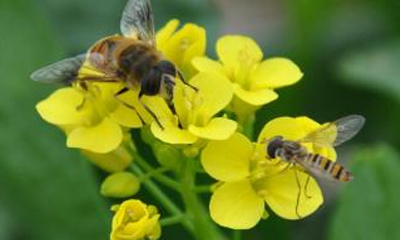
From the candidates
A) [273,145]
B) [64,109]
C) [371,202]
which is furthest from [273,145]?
[371,202]

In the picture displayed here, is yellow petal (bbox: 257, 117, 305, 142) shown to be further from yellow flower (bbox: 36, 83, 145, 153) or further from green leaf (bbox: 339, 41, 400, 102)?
green leaf (bbox: 339, 41, 400, 102)

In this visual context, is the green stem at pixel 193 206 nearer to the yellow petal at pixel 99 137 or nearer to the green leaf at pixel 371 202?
the yellow petal at pixel 99 137

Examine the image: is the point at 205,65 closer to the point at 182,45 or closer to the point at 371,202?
the point at 182,45

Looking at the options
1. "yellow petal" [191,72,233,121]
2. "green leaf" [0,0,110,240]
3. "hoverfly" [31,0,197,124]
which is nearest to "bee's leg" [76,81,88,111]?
"hoverfly" [31,0,197,124]

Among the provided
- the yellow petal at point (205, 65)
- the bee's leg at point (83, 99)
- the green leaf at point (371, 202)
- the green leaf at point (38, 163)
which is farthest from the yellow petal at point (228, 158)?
the green leaf at point (38, 163)

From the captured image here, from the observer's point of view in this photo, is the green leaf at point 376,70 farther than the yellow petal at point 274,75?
Yes

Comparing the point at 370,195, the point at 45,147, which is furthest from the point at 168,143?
the point at 45,147
